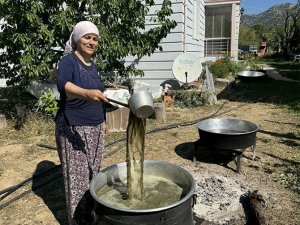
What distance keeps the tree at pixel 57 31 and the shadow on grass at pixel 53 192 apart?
2574mm

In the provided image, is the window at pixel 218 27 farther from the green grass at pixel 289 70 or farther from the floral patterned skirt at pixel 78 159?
the floral patterned skirt at pixel 78 159

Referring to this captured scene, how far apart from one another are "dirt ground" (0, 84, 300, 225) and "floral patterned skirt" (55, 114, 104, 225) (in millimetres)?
583

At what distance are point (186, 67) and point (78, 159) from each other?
679 centimetres

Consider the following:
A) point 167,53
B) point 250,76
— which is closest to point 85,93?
point 167,53

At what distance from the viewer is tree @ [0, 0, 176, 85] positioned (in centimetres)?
619

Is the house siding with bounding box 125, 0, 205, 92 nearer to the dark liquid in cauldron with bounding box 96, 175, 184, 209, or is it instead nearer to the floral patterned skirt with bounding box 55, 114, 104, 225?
the floral patterned skirt with bounding box 55, 114, 104, 225

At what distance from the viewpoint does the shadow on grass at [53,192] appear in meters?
3.65

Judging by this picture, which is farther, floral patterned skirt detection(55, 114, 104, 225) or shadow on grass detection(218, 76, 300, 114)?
shadow on grass detection(218, 76, 300, 114)

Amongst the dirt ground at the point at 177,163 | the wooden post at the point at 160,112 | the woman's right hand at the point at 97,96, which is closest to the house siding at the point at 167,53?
the wooden post at the point at 160,112

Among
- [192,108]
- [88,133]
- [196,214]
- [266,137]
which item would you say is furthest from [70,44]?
[192,108]

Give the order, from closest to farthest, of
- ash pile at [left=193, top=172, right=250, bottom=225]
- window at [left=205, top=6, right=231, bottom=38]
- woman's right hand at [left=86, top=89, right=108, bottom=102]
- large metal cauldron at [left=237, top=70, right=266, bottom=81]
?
woman's right hand at [left=86, top=89, right=108, bottom=102], ash pile at [left=193, top=172, right=250, bottom=225], large metal cauldron at [left=237, top=70, right=266, bottom=81], window at [left=205, top=6, right=231, bottom=38]

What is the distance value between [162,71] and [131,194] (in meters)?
7.50

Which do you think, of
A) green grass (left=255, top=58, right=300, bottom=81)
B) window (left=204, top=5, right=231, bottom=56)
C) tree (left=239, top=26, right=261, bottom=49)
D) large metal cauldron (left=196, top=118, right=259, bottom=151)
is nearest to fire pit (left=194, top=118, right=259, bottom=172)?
large metal cauldron (left=196, top=118, right=259, bottom=151)

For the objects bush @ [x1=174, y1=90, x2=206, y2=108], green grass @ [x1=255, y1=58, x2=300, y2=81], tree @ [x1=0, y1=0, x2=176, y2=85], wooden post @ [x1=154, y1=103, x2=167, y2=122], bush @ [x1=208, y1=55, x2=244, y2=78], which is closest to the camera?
tree @ [x1=0, y1=0, x2=176, y2=85]
